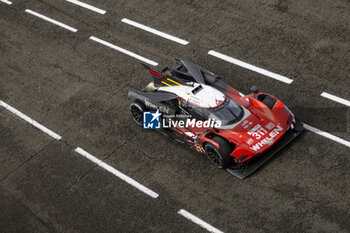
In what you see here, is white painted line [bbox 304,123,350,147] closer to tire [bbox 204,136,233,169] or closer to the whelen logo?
the whelen logo

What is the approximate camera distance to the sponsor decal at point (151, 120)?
13219mm

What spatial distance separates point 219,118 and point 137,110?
9.29 ft

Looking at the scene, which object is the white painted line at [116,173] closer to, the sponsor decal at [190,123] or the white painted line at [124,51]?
the sponsor decal at [190,123]

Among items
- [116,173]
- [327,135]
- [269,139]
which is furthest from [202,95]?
[327,135]

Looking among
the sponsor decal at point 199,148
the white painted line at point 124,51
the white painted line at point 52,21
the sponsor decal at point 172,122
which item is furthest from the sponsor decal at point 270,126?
the white painted line at point 52,21

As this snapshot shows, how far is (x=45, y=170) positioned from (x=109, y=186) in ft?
7.06

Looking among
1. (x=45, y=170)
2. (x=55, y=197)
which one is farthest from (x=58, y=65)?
(x=55, y=197)

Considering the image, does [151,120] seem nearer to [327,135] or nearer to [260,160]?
[260,160]

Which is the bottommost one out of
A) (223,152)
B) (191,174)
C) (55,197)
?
(55,197)

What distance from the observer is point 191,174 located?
12.2 m

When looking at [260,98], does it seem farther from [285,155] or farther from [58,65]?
[58,65]

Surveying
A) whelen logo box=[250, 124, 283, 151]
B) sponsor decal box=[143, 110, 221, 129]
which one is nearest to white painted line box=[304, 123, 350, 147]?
whelen logo box=[250, 124, 283, 151]

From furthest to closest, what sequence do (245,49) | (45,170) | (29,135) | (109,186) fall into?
1. (245,49)
2. (29,135)
3. (45,170)
4. (109,186)

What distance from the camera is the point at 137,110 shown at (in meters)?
13.7
